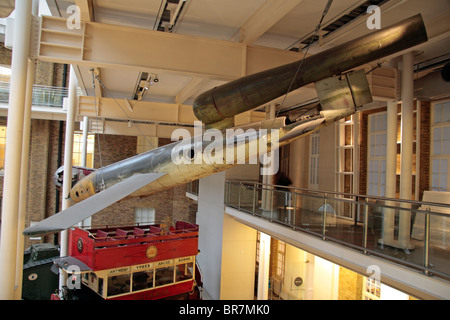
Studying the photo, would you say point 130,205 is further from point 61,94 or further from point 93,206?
point 93,206

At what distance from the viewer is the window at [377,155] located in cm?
996

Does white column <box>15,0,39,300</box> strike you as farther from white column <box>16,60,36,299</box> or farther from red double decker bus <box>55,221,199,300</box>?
red double decker bus <box>55,221,199,300</box>

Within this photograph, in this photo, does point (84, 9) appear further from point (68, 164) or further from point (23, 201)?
point (68, 164)

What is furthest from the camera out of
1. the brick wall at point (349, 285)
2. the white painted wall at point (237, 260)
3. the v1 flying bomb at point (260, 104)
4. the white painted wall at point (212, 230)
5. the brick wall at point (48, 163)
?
the brick wall at point (48, 163)

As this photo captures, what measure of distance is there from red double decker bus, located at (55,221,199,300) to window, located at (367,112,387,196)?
18.5 ft

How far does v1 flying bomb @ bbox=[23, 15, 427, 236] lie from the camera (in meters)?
3.60

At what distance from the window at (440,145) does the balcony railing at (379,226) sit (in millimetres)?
1822

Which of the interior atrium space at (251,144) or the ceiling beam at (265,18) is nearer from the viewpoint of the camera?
the interior atrium space at (251,144)

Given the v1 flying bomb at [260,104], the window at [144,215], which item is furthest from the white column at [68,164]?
the window at [144,215]

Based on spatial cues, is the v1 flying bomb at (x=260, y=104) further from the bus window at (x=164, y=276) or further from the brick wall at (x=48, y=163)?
the brick wall at (x=48, y=163)

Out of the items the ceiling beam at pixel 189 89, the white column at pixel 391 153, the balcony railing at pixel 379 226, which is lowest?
the balcony railing at pixel 379 226

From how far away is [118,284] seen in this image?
847cm

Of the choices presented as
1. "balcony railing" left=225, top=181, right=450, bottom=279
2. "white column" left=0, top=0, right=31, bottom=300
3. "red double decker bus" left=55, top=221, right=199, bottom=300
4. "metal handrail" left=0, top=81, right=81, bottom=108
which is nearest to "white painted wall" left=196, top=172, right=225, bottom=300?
"red double decker bus" left=55, top=221, right=199, bottom=300
